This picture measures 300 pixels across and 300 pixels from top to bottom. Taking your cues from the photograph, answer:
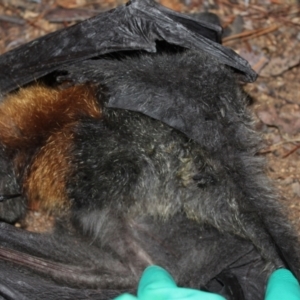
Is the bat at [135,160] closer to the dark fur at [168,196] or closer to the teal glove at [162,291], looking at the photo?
the dark fur at [168,196]

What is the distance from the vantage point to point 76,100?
3734mm

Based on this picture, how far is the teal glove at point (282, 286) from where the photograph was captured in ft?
11.4

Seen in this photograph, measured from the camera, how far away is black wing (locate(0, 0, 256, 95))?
3.60 meters

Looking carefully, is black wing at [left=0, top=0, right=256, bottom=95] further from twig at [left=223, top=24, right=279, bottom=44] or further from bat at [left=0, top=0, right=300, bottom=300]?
twig at [left=223, top=24, right=279, bottom=44]

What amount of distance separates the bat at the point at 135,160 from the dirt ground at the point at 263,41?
0.49 metres

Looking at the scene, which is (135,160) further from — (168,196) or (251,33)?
(251,33)

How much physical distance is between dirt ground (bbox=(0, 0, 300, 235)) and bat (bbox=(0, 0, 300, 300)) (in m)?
0.49

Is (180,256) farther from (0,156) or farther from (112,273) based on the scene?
(0,156)

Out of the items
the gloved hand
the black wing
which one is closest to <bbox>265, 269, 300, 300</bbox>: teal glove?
the gloved hand

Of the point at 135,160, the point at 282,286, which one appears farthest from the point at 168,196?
the point at 282,286

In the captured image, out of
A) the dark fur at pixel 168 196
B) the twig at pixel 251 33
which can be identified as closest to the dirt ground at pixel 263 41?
the twig at pixel 251 33

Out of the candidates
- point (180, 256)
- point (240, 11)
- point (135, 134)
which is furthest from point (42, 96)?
point (240, 11)

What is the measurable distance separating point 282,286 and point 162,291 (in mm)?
531

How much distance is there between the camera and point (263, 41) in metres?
4.53
